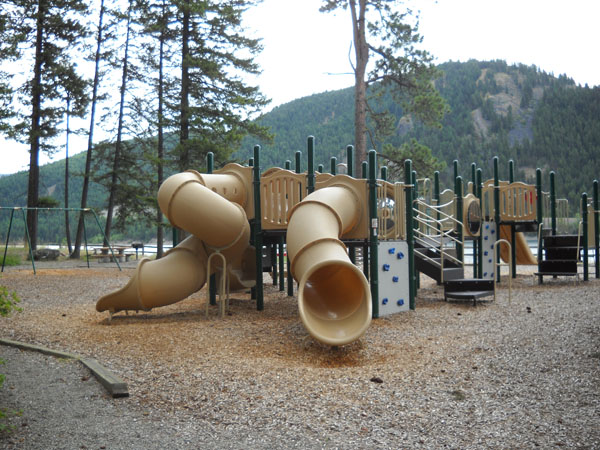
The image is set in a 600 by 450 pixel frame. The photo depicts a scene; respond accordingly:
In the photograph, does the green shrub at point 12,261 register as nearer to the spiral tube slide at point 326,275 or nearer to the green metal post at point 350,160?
the green metal post at point 350,160

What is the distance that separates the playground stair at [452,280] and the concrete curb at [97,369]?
7441 millimetres

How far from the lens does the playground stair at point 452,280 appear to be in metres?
11.5

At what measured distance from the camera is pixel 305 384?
5.46 meters

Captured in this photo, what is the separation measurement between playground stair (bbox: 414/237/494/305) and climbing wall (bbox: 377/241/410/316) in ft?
5.32

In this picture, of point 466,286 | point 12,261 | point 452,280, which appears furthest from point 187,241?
point 12,261

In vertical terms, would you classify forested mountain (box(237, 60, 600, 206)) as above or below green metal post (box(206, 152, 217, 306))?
above

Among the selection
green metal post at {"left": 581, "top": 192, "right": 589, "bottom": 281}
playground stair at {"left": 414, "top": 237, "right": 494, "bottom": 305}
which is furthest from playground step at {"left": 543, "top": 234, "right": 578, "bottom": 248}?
playground stair at {"left": 414, "top": 237, "right": 494, "bottom": 305}

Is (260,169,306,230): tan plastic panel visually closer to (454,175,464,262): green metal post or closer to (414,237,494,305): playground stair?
(414,237,494,305): playground stair

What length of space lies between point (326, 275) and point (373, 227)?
1674mm

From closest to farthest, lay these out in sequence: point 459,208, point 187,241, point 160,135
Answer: point 187,241 < point 459,208 < point 160,135

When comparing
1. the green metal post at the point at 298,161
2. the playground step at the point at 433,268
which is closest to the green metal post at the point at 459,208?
the playground step at the point at 433,268

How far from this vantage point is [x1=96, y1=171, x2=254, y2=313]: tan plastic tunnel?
8938 millimetres

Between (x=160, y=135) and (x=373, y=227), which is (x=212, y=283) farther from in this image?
(x=160, y=135)

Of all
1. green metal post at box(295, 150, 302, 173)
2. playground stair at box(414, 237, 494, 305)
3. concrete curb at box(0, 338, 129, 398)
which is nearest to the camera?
concrete curb at box(0, 338, 129, 398)
